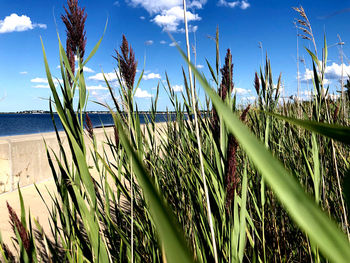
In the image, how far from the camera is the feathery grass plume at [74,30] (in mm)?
700

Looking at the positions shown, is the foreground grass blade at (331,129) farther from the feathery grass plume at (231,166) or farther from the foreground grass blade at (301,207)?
the feathery grass plume at (231,166)

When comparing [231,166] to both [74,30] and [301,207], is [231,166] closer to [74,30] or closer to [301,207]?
[301,207]

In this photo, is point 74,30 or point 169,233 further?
point 74,30

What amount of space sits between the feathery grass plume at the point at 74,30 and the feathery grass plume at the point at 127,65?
20cm

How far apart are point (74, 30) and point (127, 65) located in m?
0.24

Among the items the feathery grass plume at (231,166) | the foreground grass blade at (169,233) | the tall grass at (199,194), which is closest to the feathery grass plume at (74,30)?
the tall grass at (199,194)

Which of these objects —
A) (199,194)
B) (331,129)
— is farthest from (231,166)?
(331,129)

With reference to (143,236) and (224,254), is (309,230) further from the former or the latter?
(143,236)

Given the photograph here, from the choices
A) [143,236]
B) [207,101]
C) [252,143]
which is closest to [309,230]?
[252,143]

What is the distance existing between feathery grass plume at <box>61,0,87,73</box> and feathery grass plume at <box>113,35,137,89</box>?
20cm

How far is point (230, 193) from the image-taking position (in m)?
0.57

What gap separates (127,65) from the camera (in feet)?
3.01

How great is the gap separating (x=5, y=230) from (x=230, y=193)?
2.17 metres

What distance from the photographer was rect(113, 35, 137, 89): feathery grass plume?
2.99 feet
